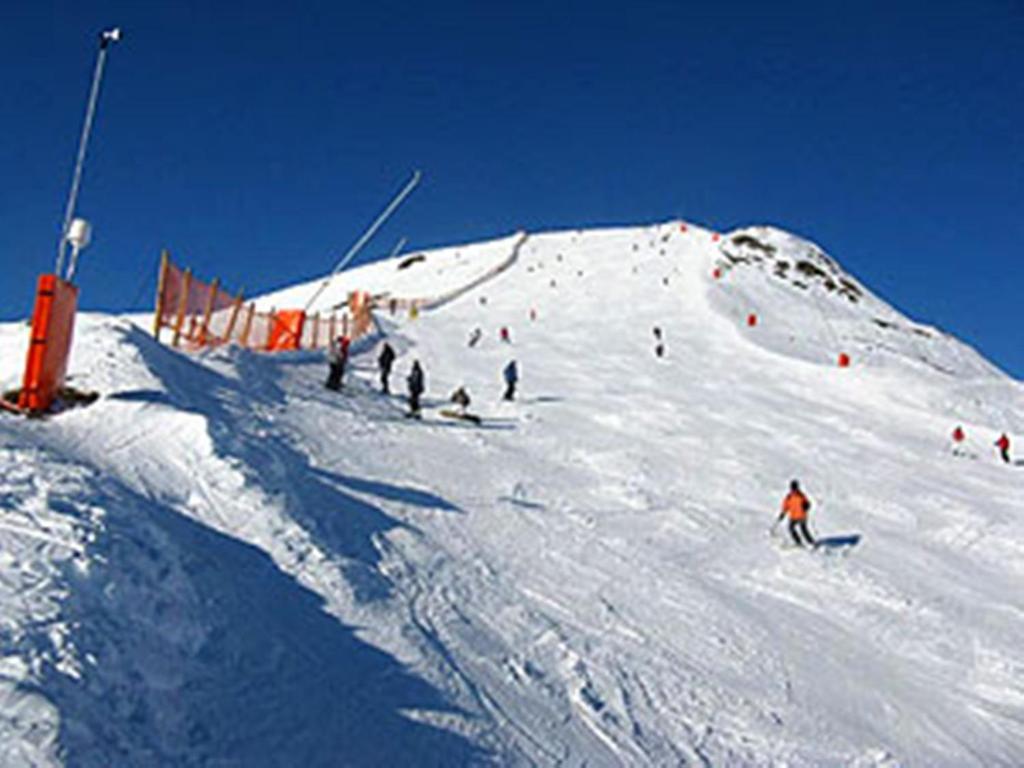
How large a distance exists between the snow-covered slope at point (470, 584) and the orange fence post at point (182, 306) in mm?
1913

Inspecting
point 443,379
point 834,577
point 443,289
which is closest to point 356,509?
point 834,577

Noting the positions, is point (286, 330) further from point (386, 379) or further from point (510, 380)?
point (510, 380)

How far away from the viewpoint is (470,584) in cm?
935

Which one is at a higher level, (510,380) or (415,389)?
(510,380)

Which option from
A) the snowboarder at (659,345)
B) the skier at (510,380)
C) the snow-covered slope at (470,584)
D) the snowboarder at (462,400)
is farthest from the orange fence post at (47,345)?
the snowboarder at (659,345)

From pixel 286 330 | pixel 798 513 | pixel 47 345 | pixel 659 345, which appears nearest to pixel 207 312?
pixel 286 330

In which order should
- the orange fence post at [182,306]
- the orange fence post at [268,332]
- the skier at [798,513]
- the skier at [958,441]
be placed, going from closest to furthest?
the skier at [798,513]
the orange fence post at [182,306]
the skier at [958,441]
the orange fence post at [268,332]

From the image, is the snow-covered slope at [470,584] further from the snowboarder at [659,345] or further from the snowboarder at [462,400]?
the snowboarder at [659,345]

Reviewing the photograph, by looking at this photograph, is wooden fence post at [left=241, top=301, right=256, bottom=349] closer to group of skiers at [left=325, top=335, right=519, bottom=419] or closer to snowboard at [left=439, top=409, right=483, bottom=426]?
group of skiers at [left=325, top=335, right=519, bottom=419]

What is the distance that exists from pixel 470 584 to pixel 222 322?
54.5ft

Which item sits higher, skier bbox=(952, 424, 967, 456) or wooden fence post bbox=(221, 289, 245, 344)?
skier bbox=(952, 424, 967, 456)

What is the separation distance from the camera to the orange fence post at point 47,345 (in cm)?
1014

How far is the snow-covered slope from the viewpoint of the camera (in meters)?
5.37

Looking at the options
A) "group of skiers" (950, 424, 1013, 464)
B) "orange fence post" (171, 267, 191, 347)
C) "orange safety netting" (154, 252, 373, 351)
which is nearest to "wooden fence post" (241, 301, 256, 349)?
"orange safety netting" (154, 252, 373, 351)
